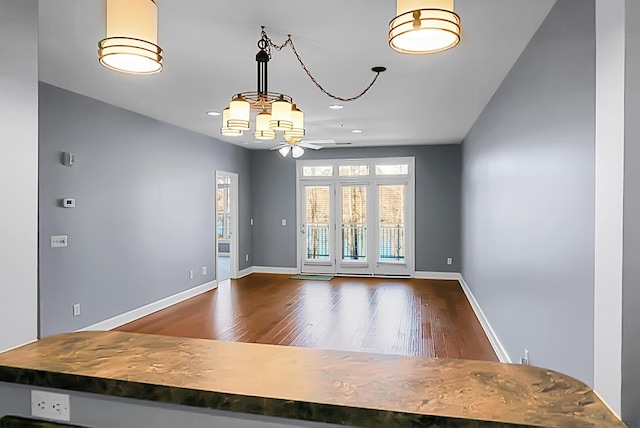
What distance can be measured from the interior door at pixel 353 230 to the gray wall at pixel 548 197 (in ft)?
15.2

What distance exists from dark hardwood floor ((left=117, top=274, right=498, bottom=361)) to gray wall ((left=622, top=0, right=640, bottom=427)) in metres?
3.47

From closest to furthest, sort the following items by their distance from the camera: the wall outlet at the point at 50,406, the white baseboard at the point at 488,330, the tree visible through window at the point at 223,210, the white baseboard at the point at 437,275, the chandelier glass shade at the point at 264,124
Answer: the wall outlet at the point at 50,406 < the chandelier glass shade at the point at 264,124 < the white baseboard at the point at 488,330 < the white baseboard at the point at 437,275 < the tree visible through window at the point at 223,210

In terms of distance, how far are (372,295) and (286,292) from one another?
1.42 metres

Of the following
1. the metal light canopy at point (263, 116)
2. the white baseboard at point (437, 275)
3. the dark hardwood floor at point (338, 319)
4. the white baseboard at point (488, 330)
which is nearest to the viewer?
the metal light canopy at point (263, 116)

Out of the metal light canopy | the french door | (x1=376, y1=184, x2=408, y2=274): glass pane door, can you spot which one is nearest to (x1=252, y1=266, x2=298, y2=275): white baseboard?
the french door

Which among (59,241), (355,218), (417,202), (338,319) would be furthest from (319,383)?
(355,218)

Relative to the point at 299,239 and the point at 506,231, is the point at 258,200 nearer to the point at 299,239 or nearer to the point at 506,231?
the point at 299,239

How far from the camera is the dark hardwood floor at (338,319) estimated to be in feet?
15.8

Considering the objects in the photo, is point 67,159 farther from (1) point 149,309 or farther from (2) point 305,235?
(2) point 305,235

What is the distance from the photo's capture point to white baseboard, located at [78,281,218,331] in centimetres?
521

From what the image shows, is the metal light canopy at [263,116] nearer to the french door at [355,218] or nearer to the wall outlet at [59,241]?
the wall outlet at [59,241]

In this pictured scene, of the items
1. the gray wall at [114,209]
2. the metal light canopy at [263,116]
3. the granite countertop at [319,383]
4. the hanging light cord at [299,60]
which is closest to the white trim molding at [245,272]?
the gray wall at [114,209]

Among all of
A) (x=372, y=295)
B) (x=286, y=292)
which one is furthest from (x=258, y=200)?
(x=372, y=295)

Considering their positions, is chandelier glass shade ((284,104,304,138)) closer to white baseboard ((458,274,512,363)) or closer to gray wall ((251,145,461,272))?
white baseboard ((458,274,512,363))
